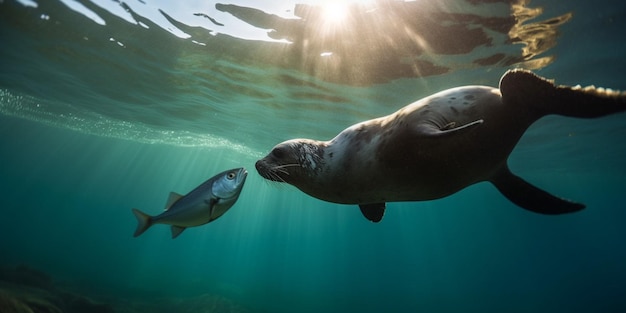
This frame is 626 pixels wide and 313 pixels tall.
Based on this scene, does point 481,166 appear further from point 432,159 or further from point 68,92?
point 68,92

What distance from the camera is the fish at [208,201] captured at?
351 centimetres

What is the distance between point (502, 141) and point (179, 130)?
77.8 feet

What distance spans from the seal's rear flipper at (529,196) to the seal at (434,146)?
0.04 ft

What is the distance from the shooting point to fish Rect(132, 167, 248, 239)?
3.51 meters

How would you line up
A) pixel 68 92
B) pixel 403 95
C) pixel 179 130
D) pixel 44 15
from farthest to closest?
pixel 179 130
pixel 68 92
pixel 403 95
pixel 44 15

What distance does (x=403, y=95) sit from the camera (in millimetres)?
12203

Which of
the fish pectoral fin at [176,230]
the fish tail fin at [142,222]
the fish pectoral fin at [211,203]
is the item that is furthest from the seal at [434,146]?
the fish tail fin at [142,222]

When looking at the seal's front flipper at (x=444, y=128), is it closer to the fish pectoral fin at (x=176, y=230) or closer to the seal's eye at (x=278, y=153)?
the seal's eye at (x=278, y=153)

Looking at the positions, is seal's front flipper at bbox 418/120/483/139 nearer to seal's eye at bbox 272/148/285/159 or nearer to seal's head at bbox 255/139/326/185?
seal's head at bbox 255/139/326/185

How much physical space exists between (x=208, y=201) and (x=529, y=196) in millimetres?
3370

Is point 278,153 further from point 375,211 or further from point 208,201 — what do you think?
point 375,211

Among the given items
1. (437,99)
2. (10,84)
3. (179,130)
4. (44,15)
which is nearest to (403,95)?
(437,99)

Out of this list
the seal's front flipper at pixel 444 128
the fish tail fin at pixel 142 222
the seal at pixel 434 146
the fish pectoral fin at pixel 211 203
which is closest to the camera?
the seal's front flipper at pixel 444 128

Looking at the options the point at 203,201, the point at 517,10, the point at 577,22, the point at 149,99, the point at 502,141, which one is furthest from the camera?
the point at 149,99
